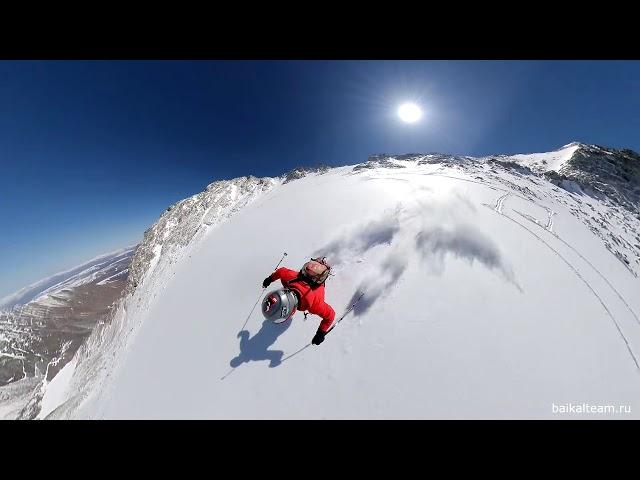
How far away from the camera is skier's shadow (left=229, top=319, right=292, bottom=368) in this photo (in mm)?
8531

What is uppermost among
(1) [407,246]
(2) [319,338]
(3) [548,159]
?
(3) [548,159]

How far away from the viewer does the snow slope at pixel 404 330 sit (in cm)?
718

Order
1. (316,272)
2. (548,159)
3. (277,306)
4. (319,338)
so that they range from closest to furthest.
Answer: (277,306)
(319,338)
(316,272)
(548,159)

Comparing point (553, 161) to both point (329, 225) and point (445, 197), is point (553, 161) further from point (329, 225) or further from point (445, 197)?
point (329, 225)

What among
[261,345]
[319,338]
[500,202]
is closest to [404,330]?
[319,338]

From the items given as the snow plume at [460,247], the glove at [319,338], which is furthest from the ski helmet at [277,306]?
the snow plume at [460,247]

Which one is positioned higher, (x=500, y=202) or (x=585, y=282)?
(x=500, y=202)

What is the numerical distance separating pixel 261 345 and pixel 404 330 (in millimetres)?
4812

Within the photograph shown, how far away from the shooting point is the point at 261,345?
29.2ft

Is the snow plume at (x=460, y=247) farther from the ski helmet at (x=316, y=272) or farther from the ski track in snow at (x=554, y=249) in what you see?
the ski helmet at (x=316, y=272)

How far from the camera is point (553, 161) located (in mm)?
42344

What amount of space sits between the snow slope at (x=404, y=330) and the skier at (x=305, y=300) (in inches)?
32.0

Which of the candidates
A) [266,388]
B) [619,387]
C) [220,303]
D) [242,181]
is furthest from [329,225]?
[242,181]

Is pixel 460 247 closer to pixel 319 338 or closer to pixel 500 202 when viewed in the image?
pixel 319 338
